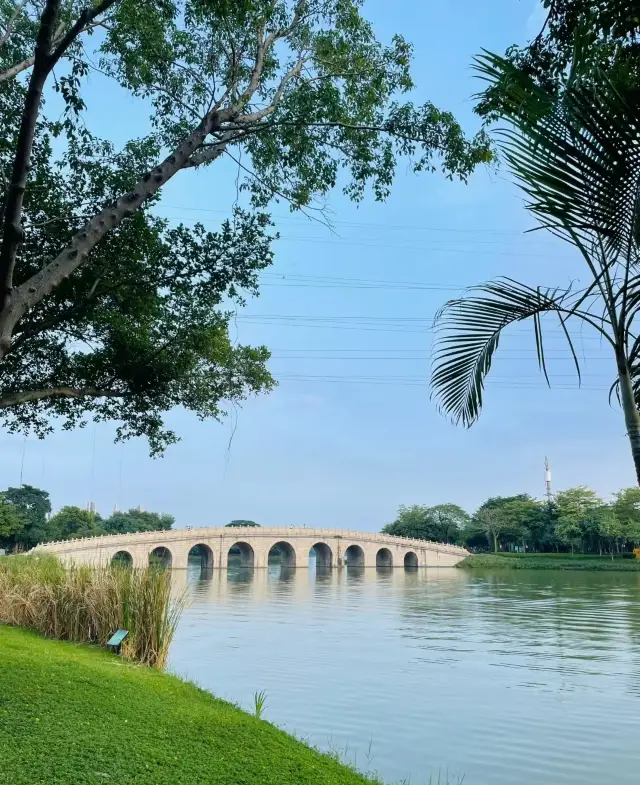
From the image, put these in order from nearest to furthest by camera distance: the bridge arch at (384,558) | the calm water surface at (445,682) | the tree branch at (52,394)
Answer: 1. the tree branch at (52,394)
2. the calm water surface at (445,682)
3. the bridge arch at (384,558)

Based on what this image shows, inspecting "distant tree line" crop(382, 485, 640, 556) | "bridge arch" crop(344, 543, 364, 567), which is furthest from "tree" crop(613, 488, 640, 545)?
"bridge arch" crop(344, 543, 364, 567)

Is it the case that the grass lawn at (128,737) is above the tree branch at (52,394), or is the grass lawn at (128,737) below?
below

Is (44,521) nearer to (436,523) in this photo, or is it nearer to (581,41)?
(436,523)

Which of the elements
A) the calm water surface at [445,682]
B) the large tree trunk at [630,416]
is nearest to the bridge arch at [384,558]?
the calm water surface at [445,682]

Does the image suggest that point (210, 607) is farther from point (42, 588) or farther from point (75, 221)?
point (75, 221)

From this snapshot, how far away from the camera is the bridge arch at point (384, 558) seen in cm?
4871

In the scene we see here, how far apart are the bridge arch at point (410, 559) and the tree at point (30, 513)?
24.4 meters

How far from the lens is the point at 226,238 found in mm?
5820

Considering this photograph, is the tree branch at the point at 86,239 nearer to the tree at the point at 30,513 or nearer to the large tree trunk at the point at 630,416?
the large tree trunk at the point at 630,416

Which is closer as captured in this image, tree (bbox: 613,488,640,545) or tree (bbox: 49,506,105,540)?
tree (bbox: 613,488,640,545)

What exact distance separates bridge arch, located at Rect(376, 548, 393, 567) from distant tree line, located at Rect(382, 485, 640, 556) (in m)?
6.64

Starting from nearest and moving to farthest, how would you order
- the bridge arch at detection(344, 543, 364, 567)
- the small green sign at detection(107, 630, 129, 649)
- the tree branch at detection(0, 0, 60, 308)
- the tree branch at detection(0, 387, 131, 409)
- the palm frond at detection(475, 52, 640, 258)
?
the palm frond at detection(475, 52, 640, 258) → the tree branch at detection(0, 0, 60, 308) → the tree branch at detection(0, 387, 131, 409) → the small green sign at detection(107, 630, 129, 649) → the bridge arch at detection(344, 543, 364, 567)

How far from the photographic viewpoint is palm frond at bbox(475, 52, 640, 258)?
5.19 feet

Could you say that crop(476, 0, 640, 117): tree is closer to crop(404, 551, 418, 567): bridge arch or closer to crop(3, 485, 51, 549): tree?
crop(3, 485, 51, 549): tree
